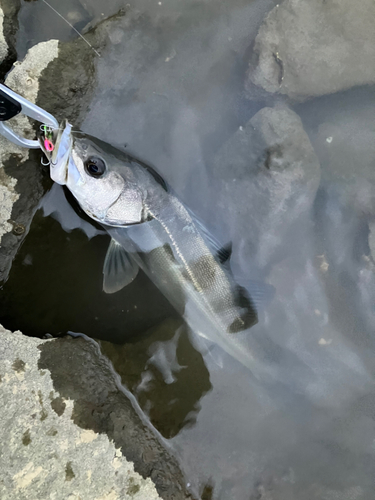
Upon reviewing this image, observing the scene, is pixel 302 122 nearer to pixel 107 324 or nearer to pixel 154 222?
pixel 154 222

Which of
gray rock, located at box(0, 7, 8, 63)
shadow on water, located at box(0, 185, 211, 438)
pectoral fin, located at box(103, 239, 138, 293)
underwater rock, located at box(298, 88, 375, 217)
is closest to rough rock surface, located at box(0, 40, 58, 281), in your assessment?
shadow on water, located at box(0, 185, 211, 438)

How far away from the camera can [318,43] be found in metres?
A: 2.57

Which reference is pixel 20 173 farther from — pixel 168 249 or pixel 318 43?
pixel 318 43

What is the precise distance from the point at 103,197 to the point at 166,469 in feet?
7.12

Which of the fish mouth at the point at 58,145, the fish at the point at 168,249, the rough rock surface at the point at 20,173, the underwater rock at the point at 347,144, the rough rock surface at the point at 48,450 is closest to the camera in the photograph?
the rough rock surface at the point at 48,450

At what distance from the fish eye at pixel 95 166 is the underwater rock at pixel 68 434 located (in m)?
1.36

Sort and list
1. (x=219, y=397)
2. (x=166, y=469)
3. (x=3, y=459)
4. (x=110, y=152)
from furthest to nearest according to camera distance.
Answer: (x=219, y=397)
(x=110, y=152)
(x=166, y=469)
(x=3, y=459)

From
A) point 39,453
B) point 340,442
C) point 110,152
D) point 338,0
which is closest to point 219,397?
point 340,442

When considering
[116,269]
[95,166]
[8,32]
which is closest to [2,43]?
[8,32]

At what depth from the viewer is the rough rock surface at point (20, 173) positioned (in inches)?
93.2

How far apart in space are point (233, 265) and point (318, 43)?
1989 mm

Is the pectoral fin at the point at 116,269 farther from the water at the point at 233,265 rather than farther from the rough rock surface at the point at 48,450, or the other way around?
the rough rock surface at the point at 48,450

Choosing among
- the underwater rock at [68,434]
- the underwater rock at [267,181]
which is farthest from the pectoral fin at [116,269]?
the underwater rock at [267,181]

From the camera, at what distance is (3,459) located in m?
2.04
